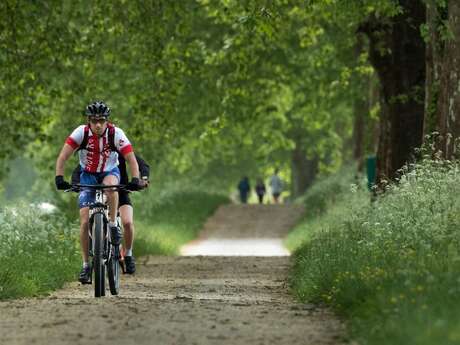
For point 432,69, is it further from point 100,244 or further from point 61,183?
point 61,183

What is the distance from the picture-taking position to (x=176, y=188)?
157 feet

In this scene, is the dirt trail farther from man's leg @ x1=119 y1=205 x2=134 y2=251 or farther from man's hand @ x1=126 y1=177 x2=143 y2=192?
man's hand @ x1=126 y1=177 x2=143 y2=192

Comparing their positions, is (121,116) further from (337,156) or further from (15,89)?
(337,156)

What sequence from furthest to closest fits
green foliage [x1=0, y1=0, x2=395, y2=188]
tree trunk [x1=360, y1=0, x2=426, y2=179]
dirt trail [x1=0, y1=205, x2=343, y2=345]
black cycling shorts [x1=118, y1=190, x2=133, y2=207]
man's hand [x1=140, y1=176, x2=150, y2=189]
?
tree trunk [x1=360, y1=0, x2=426, y2=179], green foliage [x1=0, y1=0, x2=395, y2=188], black cycling shorts [x1=118, y1=190, x2=133, y2=207], man's hand [x1=140, y1=176, x2=150, y2=189], dirt trail [x1=0, y1=205, x2=343, y2=345]

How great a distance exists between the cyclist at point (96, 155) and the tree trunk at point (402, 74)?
10713 millimetres

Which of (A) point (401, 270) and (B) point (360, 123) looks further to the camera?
(B) point (360, 123)

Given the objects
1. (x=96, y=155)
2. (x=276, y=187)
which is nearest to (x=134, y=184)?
(x=96, y=155)

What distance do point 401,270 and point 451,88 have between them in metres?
7.62

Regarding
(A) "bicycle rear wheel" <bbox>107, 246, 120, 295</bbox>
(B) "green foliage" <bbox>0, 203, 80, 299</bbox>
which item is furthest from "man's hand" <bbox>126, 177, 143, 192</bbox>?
(B) "green foliage" <bbox>0, 203, 80, 299</bbox>

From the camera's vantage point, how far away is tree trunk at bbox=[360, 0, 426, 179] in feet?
74.8

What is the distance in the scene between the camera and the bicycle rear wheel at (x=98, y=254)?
499 inches

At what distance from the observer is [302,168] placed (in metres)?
57.9

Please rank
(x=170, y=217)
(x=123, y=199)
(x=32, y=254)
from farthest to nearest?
1. (x=170, y=217)
2. (x=32, y=254)
3. (x=123, y=199)

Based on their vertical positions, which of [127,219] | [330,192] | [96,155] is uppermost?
[330,192]
